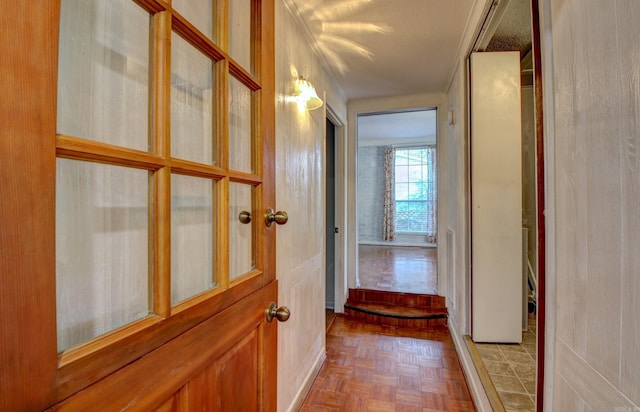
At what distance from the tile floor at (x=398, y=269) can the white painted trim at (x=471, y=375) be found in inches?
33.8

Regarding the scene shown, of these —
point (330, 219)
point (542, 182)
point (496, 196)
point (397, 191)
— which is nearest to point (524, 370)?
point (496, 196)

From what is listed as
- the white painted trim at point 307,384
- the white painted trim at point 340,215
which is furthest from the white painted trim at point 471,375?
the white painted trim at point 340,215

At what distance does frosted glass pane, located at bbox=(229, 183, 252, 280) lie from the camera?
890 mm

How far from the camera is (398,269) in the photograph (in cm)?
443

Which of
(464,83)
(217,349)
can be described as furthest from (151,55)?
(464,83)

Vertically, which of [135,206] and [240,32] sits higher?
[240,32]

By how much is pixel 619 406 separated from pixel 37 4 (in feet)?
3.95

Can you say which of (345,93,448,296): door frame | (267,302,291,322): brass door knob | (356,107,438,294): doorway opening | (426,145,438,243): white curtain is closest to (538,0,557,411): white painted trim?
(267,302,291,322): brass door knob

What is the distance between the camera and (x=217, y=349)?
2.36 feet

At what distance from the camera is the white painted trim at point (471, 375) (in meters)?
1.65

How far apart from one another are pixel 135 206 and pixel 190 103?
31 centimetres

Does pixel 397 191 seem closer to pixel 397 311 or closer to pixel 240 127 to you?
pixel 397 311

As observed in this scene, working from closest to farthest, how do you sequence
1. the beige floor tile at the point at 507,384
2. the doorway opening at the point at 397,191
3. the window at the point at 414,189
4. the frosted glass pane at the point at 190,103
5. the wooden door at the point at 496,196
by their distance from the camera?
the frosted glass pane at the point at 190,103 → the beige floor tile at the point at 507,384 → the wooden door at the point at 496,196 → the doorway opening at the point at 397,191 → the window at the point at 414,189

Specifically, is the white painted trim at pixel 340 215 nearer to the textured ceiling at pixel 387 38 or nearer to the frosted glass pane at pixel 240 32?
the textured ceiling at pixel 387 38
